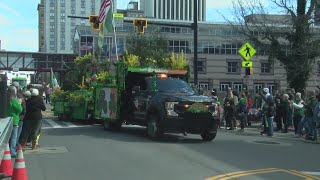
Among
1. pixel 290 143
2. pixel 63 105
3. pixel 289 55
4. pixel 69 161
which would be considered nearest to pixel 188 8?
pixel 289 55

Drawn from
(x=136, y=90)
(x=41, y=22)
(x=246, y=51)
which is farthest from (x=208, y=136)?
Result: (x=41, y=22)

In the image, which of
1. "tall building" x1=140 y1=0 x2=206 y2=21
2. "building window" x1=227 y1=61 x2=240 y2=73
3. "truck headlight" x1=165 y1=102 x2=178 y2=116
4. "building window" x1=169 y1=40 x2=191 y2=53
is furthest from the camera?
"building window" x1=227 y1=61 x2=240 y2=73

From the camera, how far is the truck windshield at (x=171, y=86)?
1585 cm

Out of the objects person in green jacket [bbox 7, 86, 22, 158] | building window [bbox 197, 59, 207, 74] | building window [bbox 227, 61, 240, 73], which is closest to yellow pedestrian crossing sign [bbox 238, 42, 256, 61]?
person in green jacket [bbox 7, 86, 22, 158]

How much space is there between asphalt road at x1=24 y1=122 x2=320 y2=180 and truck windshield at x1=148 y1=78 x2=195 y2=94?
62.8 inches

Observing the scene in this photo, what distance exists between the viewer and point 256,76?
7944 cm

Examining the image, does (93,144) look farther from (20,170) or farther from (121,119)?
(20,170)

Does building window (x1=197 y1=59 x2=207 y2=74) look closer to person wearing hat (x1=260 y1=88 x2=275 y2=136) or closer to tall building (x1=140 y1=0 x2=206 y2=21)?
tall building (x1=140 y1=0 x2=206 y2=21)

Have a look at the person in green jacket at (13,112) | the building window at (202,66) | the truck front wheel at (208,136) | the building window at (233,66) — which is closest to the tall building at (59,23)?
the building window at (202,66)

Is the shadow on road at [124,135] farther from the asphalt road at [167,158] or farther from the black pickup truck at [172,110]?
the black pickup truck at [172,110]

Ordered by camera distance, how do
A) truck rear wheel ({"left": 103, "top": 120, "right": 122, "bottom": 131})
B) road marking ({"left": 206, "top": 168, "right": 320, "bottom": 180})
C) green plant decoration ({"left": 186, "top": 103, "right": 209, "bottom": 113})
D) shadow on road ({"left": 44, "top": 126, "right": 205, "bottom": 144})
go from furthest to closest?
truck rear wheel ({"left": 103, "top": 120, "right": 122, "bottom": 131}) → shadow on road ({"left": 44, "top": 126, "right": 205, "bottom": 144}) → green plant decoration ({"left": 186, "top": 103, "right": 209, "bottom": 113}) → road marking ({"left": 206, "top": 168, "right": 320, "bottom": 180})

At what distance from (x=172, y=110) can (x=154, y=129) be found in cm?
91

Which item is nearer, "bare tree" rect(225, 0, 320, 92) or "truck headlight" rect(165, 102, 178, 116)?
"truck headlight" rect(165, 102, 178, 116)

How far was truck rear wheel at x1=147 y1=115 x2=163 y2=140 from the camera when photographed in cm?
1481
